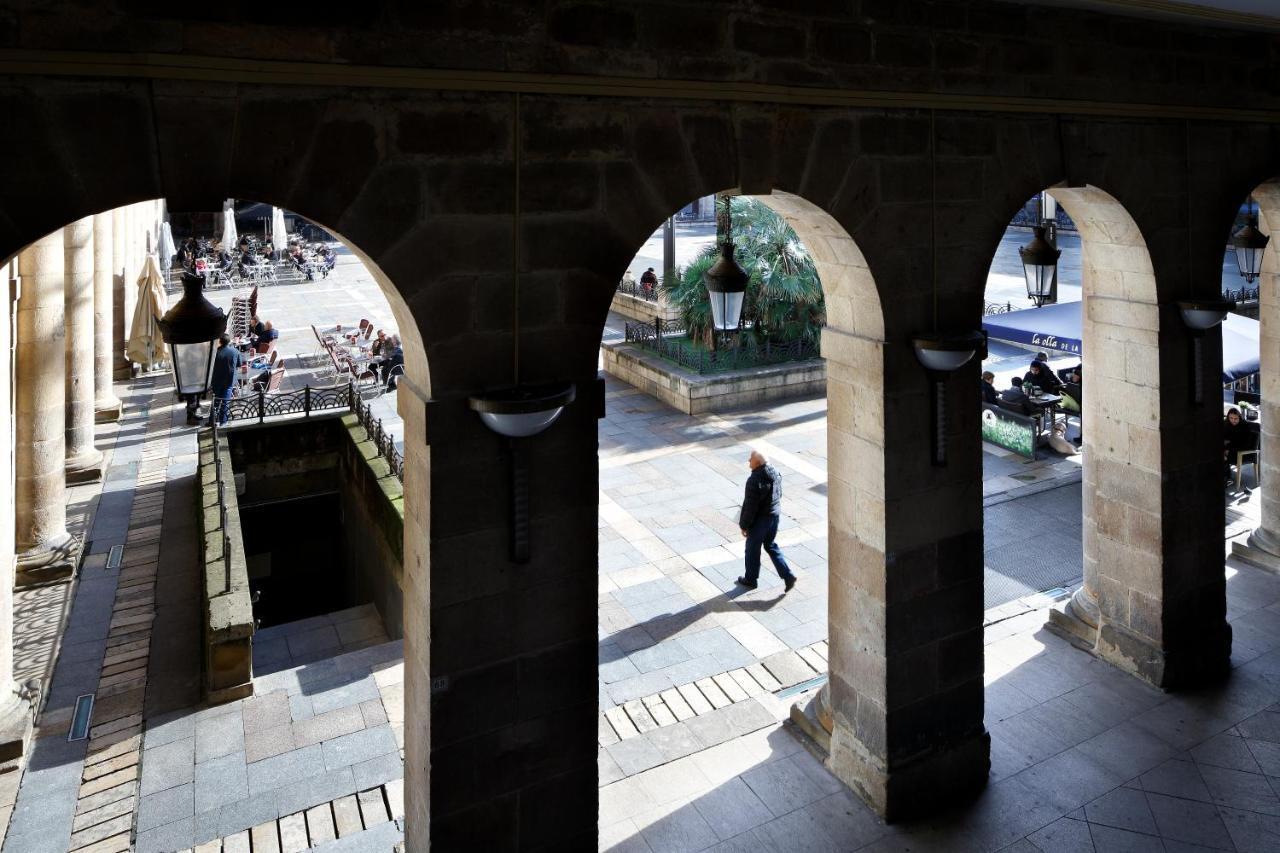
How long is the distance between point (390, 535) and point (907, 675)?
5863mm

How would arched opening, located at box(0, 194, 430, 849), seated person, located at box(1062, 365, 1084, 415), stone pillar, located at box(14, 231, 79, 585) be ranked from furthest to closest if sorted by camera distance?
seated person, located at box(1062, 365, 1084, 415) < stone pillar, located at box(14, 231, 79, 585) < arched opening, located at box(0, 194, 430, 849)

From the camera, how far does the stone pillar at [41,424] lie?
905 cm

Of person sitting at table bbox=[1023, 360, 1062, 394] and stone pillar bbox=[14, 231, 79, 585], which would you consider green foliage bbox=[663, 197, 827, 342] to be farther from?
stone pillar bbox=[14, 231, 79, 585]

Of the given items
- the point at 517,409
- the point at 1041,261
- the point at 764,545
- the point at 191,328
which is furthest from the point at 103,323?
the point at 1041,261

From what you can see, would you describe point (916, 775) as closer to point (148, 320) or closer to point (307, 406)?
point (307, 406)

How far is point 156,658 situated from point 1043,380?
12.7 metres

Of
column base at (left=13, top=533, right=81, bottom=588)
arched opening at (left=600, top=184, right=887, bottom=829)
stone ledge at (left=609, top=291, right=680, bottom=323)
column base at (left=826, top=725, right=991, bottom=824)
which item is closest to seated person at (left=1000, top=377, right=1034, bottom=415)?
arched opening at (left=600, top=184, right=887, bottom=829)

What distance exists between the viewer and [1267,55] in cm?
659

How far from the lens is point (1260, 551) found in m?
8.69

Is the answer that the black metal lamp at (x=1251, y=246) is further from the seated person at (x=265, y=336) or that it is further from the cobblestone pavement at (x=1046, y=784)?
the seated person at (x=265, y=336)

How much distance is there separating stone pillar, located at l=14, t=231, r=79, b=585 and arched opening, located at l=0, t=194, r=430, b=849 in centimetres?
2

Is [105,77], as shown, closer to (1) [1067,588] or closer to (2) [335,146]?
(2) [335,146]

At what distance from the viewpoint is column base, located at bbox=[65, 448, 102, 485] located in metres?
11.6

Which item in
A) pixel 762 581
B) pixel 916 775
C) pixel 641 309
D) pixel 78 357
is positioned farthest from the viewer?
pixel 641 309
